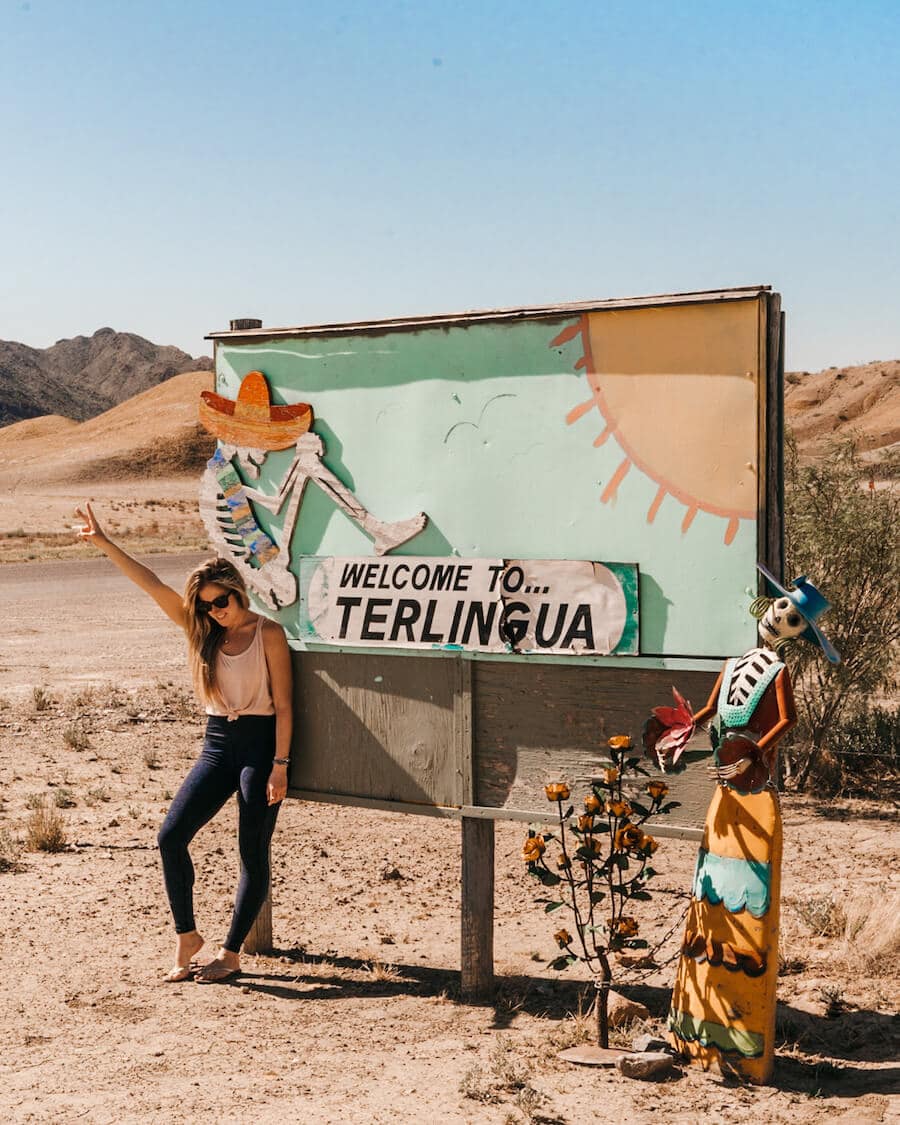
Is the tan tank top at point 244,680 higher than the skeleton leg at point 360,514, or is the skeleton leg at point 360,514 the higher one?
the skeleton leg at point 360,514

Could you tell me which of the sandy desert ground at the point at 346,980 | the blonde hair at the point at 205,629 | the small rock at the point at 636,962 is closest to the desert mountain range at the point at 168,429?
the sandy desert ground at the point at 346,980

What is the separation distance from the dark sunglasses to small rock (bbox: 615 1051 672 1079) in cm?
238

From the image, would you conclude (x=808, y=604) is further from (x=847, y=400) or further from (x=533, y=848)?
(x=847, y=400)

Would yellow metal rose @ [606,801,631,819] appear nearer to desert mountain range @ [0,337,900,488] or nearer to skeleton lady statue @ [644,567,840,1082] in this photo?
skeleton lady statue @ [644,567,840,1082]

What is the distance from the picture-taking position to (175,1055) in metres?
4.52

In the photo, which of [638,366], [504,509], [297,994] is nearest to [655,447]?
[638,366]

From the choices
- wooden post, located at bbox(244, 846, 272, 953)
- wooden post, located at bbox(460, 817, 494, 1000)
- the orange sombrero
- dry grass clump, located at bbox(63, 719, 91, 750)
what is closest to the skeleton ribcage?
wooden post, located at bbox(460, 817, 494, 1000)

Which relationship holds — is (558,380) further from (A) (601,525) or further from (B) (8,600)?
(B) (8,600)

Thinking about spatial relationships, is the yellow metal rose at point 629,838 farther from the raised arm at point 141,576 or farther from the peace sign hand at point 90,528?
the peace sign hand at point 90,528

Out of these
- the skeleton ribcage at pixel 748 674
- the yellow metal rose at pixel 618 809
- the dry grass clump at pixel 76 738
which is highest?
the skeleton ribcage at pixel 748 674

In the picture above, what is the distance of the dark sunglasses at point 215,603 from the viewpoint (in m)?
5.26

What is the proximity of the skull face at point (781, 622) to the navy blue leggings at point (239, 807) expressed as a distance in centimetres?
222

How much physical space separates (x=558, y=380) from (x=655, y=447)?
49cm

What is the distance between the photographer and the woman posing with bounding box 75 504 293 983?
524 cm
